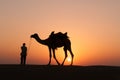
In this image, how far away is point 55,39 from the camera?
35.4 metres
